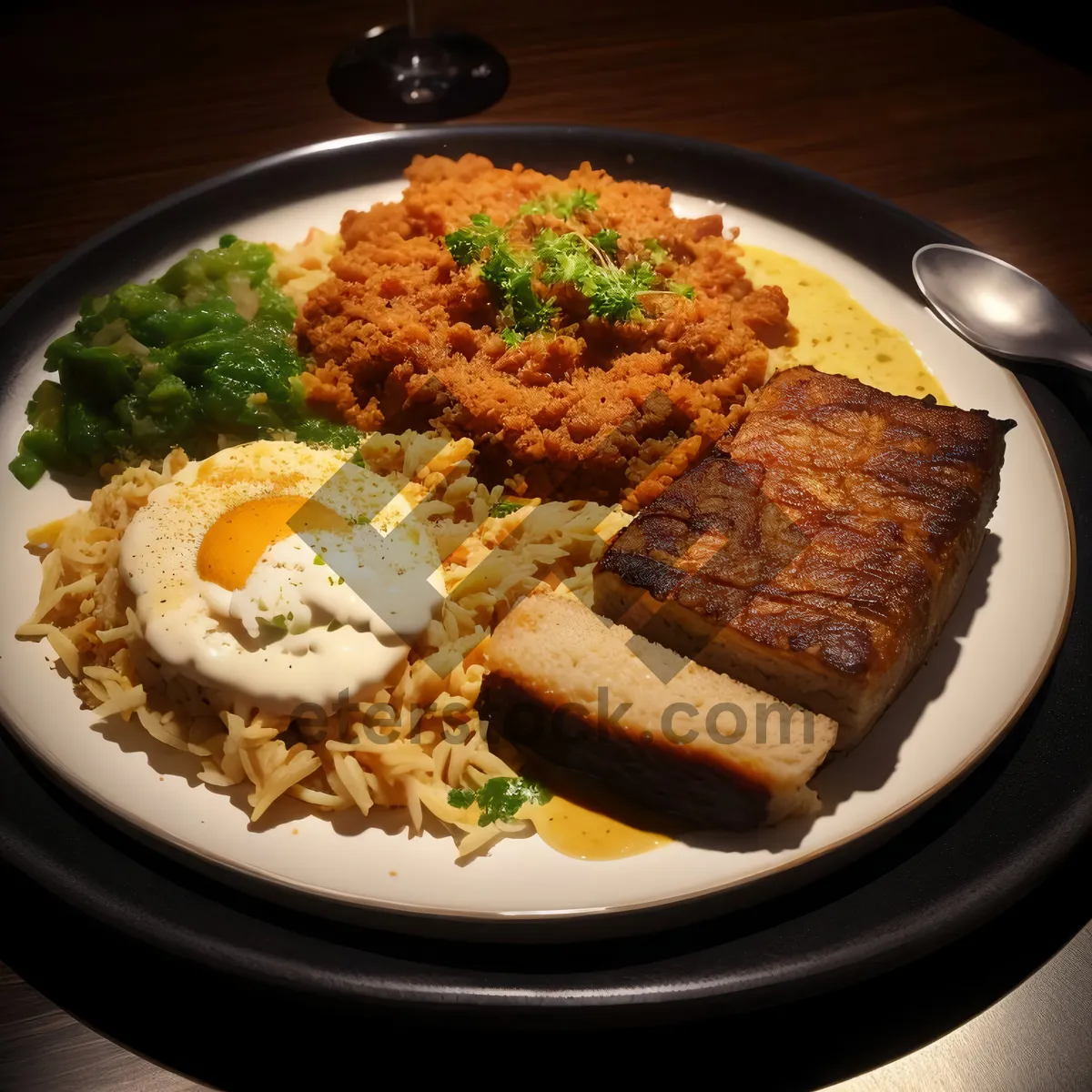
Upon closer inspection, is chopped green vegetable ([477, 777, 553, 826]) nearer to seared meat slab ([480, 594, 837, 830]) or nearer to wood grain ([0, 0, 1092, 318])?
seared meat slab ([480, 594, 837, 830])

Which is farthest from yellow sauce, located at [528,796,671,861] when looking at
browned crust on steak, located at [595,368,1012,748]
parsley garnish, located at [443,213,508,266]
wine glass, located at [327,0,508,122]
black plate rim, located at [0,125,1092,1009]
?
wine glass, located at [327,0,508,122]

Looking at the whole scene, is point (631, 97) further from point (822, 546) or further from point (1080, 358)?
point (822, 546)

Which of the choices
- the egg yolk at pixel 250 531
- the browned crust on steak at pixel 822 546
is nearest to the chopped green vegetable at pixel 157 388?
the egg yolk at pixel 250 531

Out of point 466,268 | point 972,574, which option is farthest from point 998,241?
point 466,268

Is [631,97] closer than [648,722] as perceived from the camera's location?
No

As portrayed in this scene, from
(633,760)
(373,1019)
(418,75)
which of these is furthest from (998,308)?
(418,75)
